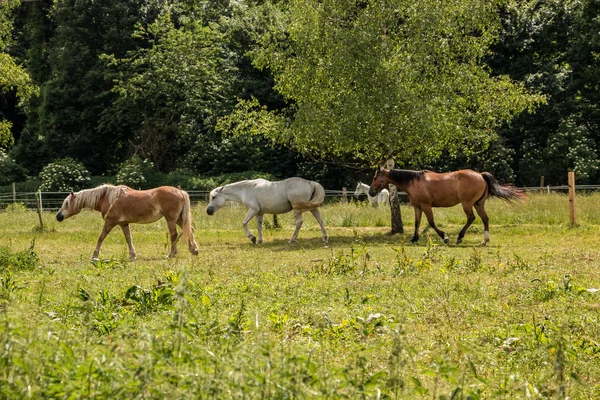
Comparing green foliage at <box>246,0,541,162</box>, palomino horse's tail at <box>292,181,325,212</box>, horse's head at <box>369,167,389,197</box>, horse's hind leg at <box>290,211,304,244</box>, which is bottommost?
horse's hind leg at <box>290,211,304,244</box>

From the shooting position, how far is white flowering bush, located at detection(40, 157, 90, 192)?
121 feet

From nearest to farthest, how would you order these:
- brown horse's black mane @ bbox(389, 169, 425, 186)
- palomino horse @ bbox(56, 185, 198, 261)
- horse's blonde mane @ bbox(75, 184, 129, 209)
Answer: palomino horse @ bbox(56, 185, 198, 261), horse's blonde mane @ bbox(75, 184, 129, 209), brown horse's black mane @ bbox(389, 169, 425, 186)

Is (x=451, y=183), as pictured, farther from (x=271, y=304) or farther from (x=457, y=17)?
(x=271, y=304)

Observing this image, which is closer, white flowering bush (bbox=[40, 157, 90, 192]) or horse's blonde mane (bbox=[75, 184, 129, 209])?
horse's blonde mane (bbox=[75, 184, 129, 209])

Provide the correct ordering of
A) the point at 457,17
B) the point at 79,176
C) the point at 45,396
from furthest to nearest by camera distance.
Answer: the point at 79,176 → the point at 457,17 → the point at 45,396

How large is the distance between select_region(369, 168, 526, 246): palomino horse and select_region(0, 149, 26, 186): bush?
89.2 feet

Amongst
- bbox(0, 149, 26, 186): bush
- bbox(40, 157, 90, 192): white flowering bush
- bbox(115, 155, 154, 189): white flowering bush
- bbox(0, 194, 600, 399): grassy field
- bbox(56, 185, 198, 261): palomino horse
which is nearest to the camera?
bbox(0, 194, 600, 399): grassy field

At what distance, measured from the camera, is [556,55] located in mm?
39344

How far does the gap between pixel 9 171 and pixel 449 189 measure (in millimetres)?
29425

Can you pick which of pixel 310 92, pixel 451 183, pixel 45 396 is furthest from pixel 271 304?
pixel 310 92

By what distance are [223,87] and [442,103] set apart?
67.1 feet

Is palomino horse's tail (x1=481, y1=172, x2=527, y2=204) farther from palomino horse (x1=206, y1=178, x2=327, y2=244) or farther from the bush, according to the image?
the bush

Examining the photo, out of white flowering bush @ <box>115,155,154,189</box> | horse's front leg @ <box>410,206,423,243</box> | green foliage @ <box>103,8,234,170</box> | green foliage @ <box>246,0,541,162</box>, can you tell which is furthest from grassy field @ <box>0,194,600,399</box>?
green foliage @ <box>103,8,234,170</box>

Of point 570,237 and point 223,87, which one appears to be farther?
point 223,87
